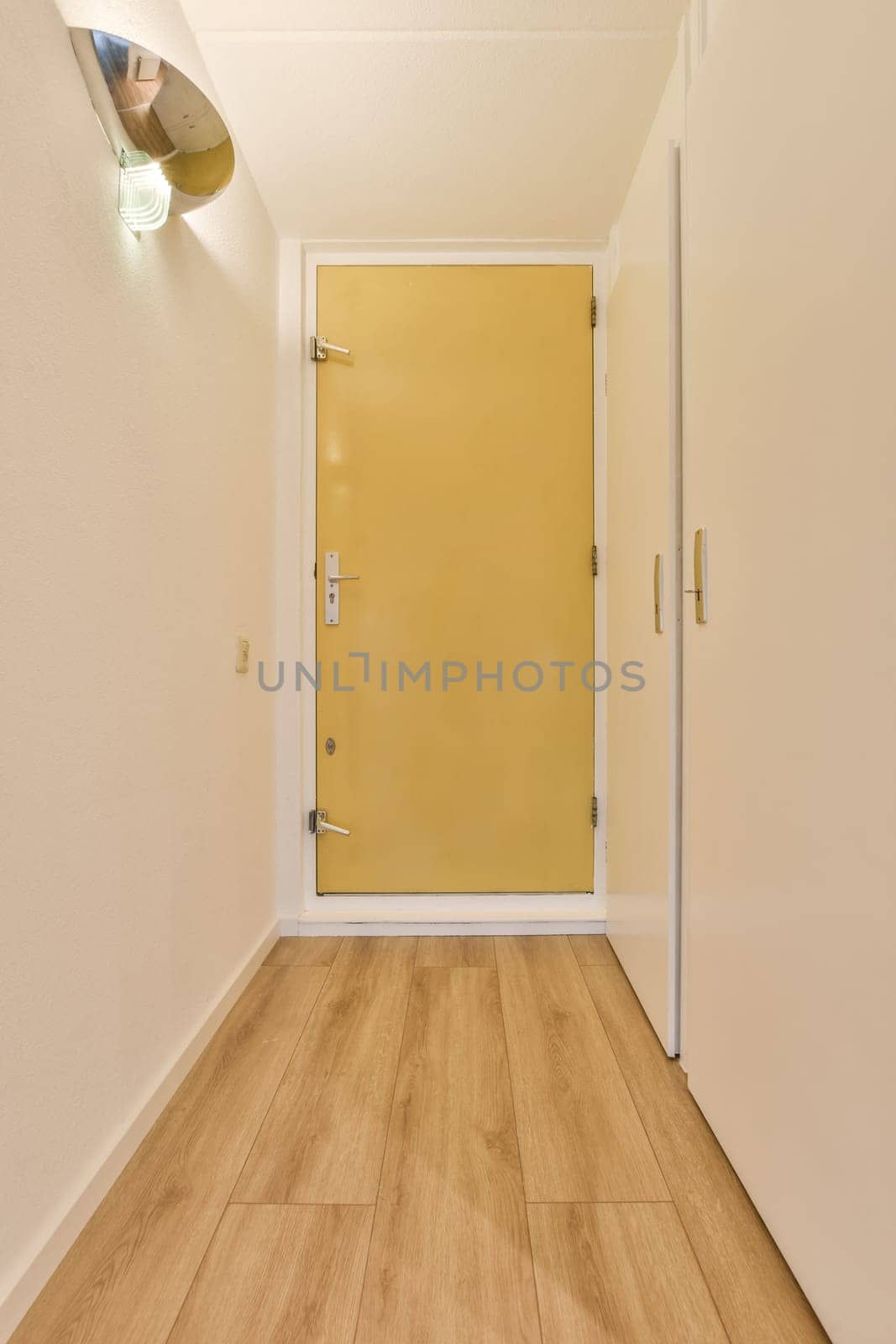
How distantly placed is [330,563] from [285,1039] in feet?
4.68

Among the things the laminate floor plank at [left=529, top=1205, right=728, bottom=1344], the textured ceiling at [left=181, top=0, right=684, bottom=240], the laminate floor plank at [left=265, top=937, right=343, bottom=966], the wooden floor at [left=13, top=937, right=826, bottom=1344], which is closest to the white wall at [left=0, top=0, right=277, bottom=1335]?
the wooden floor at [left=13, top=937, right=826, bottom=1344]

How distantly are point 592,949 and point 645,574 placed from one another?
1196 millimetres

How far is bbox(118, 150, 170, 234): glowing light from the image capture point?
1.30m

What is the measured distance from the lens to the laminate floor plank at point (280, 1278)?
3.24 feet

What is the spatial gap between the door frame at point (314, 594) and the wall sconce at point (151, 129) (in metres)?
1.05

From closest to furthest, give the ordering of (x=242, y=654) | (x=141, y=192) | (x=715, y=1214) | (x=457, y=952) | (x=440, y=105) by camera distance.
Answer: (x=715, y=1214) < (x=141, y=192) < (x=440, y=105) < (x=242, y=654) < (x=457, y=952)

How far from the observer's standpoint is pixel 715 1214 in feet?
3.94

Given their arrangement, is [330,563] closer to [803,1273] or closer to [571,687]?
[571,687]

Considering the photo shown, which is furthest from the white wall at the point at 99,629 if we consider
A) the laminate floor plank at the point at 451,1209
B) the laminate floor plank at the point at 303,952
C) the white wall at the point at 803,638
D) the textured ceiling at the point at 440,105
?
the white wall at the point at 803,638

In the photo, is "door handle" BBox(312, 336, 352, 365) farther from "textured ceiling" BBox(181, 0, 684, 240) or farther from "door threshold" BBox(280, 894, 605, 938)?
"door threshold" BBox(280, 894, 605, 938)

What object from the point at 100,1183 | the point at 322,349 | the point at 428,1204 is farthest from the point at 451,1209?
the point at 322,349

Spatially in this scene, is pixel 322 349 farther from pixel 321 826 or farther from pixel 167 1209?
pixel 167 1209

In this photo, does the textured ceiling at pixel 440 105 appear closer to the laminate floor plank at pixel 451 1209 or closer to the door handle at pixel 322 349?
the door handle at pixel 322 349

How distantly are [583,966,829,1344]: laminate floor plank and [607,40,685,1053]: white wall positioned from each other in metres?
0.09
